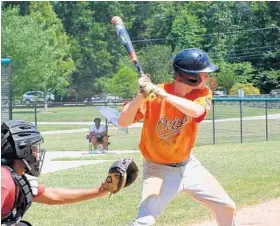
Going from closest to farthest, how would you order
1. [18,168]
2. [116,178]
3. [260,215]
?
[18,168] < [116,178] < [260,215]

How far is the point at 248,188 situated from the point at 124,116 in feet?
16.7

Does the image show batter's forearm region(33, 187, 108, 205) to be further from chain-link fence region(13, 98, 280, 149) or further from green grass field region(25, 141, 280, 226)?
chain-link fence region(13, 98, 280, 149)

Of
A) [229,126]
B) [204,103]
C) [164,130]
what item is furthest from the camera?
[229,126]

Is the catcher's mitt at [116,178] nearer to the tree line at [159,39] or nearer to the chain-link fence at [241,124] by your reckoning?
the chain-link fence at [241,124]

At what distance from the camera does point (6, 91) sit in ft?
42.7

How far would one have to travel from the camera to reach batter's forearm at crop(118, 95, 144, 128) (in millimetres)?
5410

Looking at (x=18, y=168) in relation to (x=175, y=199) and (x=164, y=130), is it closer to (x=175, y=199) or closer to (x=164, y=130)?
(x=164, y=130)

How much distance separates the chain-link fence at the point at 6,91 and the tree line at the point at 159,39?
125 ft

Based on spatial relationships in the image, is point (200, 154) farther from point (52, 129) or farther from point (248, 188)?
point (52, 129)

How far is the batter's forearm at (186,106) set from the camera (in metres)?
5.28

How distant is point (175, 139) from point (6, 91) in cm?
789

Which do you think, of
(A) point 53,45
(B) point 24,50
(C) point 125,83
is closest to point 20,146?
(B) point 24,50

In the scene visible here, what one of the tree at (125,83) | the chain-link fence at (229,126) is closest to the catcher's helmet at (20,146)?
the chain-link fence at (229,126)

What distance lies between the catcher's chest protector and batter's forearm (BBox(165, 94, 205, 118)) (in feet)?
5.50
